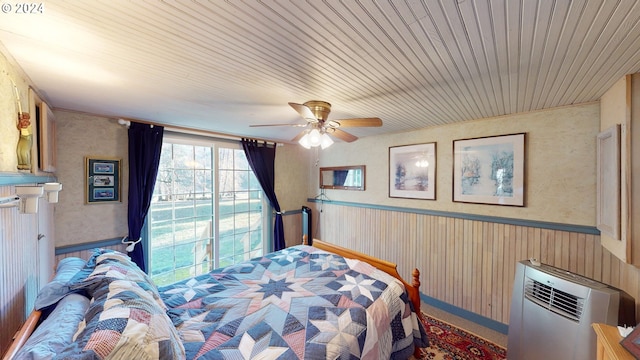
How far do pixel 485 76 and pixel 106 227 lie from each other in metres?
3.91

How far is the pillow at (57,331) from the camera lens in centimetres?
79

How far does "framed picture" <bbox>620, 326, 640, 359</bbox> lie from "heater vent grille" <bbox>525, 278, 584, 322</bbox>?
717mm

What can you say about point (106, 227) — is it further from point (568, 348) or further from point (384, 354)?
point (568, 348)

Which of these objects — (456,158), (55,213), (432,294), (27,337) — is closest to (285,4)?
(27,337)

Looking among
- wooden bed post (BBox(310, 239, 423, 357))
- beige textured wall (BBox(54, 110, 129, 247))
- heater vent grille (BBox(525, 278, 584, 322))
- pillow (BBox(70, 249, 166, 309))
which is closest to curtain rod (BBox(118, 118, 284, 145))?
beige textured wall (BBox(54, 110, 129, 247))

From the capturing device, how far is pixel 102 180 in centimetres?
257

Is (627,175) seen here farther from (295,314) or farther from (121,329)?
(121,329)

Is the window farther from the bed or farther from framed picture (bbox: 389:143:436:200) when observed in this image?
framed picture (bbox: 389:143:436:200)

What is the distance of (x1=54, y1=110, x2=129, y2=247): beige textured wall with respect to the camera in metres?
2.36

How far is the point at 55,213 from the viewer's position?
2.33 meters

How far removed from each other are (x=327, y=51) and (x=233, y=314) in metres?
1.78

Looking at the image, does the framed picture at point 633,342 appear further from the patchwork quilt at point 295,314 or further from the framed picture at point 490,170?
the framed picture at point 490,170

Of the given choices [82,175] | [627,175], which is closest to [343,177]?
[627,175]

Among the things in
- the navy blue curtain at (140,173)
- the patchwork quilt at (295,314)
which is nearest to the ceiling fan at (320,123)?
the patchwork quilt at (295,314)
